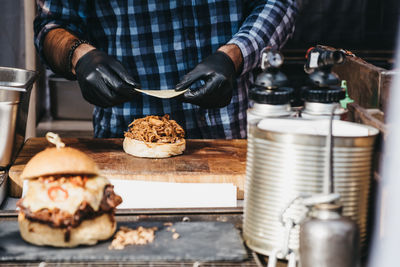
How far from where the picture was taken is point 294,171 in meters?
1.24

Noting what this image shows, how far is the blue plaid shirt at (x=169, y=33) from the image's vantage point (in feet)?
8.77

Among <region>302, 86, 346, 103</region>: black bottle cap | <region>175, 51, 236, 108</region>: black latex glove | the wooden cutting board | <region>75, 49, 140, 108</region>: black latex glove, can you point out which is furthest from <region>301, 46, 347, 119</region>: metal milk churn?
<region>75, 49, 140, 108</region>: black latex glove

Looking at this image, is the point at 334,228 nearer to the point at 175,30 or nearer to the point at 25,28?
the point at 175,30

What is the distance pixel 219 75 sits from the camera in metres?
2.26

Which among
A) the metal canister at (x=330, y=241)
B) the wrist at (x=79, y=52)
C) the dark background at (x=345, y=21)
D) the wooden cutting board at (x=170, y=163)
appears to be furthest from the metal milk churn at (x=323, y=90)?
the dark background at (x=345, y=21)

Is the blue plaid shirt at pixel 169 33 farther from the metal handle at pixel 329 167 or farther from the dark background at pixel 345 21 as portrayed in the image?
the dark background at pixel 345 21

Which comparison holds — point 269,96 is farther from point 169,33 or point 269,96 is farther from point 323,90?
point 169,33

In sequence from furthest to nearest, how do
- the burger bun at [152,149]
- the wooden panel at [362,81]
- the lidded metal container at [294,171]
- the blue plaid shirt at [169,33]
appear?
the blue plaid shirt at [169,33] < the burger bun at [152,149] < the wooden panel at [362,81] < the lidded metal container at [294,171]

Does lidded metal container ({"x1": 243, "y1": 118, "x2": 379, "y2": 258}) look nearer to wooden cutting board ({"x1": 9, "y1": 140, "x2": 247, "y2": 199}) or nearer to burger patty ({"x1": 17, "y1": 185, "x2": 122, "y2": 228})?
burger patty ({"x1": 17, "y1": 185, "x2": 122, "y2": 228})

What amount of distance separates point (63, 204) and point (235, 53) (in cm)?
132

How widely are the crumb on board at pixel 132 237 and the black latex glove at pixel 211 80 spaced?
2.89ft

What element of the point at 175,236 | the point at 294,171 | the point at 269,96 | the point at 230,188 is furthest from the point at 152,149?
the point at 294,171

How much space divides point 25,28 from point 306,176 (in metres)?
3.64

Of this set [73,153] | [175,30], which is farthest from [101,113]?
[73,153]
